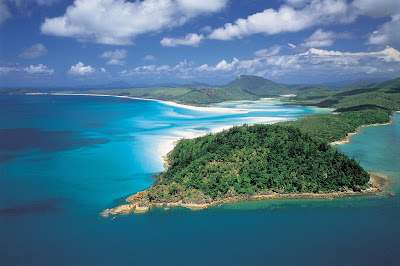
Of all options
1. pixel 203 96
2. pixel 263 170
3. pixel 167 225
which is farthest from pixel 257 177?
pixel 203 96

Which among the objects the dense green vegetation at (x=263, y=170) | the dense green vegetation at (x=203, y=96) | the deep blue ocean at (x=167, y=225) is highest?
the dense green vegetation at (x=203, y=96)

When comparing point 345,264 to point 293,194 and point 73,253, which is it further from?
point 73,253

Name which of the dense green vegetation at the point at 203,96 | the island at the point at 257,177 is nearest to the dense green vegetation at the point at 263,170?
the island at the point at 257,177

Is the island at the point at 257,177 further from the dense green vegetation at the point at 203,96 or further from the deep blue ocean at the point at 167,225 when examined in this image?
the dense green vegetation at the point at 203,96

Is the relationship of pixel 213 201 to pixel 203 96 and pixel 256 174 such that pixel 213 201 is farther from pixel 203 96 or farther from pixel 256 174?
pixel 203 96

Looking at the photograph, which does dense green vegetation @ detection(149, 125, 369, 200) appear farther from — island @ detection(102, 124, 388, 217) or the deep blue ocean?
the deep blue ocean

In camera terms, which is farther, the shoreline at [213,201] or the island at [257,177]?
the island at [257,177]

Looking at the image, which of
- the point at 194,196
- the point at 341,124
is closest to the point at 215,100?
the point at 341,124

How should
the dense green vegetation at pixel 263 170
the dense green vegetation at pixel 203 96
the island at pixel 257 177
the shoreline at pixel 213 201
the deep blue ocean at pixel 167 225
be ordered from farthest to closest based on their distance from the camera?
the dense green vegetation at pixel 203 96 < the dense green vegetation at pixel 263 170 < the island at pixel 257 177 < the shoreline at pixel 213 201 < the deep blue ocean at pixel 167 225

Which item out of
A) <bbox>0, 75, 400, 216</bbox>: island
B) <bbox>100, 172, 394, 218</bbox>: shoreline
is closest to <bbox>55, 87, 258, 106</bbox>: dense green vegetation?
<bbox>0, 75, 400, 216</bbox>: island
